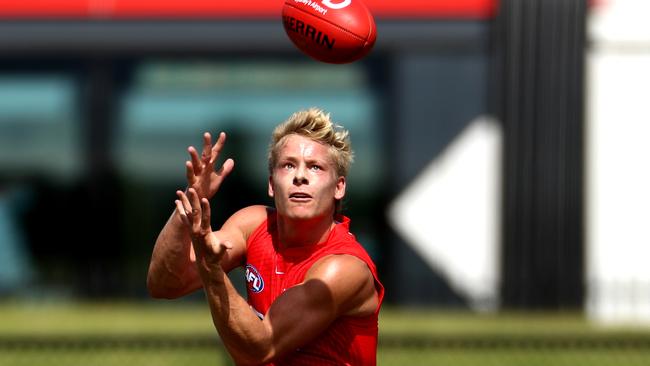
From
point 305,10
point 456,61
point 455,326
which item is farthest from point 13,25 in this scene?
point 305,10

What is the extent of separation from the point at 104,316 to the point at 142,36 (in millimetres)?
3325

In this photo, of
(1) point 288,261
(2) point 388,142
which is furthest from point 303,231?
(2) point 388,142

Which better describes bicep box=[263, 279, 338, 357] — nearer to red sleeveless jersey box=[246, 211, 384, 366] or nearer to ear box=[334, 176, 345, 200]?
red sleeveless jersey box=[246, 211, 384, 366]

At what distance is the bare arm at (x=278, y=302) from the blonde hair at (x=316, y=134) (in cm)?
42

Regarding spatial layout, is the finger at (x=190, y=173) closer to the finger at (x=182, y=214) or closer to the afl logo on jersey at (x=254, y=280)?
the finger at (x=182, y=214)

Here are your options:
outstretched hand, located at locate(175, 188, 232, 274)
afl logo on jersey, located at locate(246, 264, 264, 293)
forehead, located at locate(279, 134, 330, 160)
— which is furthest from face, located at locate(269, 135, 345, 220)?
outstretched hand, located at locate(175, 188, 232, 274)

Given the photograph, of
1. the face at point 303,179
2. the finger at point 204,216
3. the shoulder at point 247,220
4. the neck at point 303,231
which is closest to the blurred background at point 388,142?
the shoulder at point 247,220

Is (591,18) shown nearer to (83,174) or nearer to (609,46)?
(609,46)

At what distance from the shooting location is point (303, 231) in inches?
217

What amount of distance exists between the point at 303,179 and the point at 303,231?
27 cm

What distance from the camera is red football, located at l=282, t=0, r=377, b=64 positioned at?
6.08 m

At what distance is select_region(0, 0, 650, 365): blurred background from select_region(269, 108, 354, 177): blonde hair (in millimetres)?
8928

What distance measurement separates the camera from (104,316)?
46.9 ft

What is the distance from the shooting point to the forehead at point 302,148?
5398 mm
